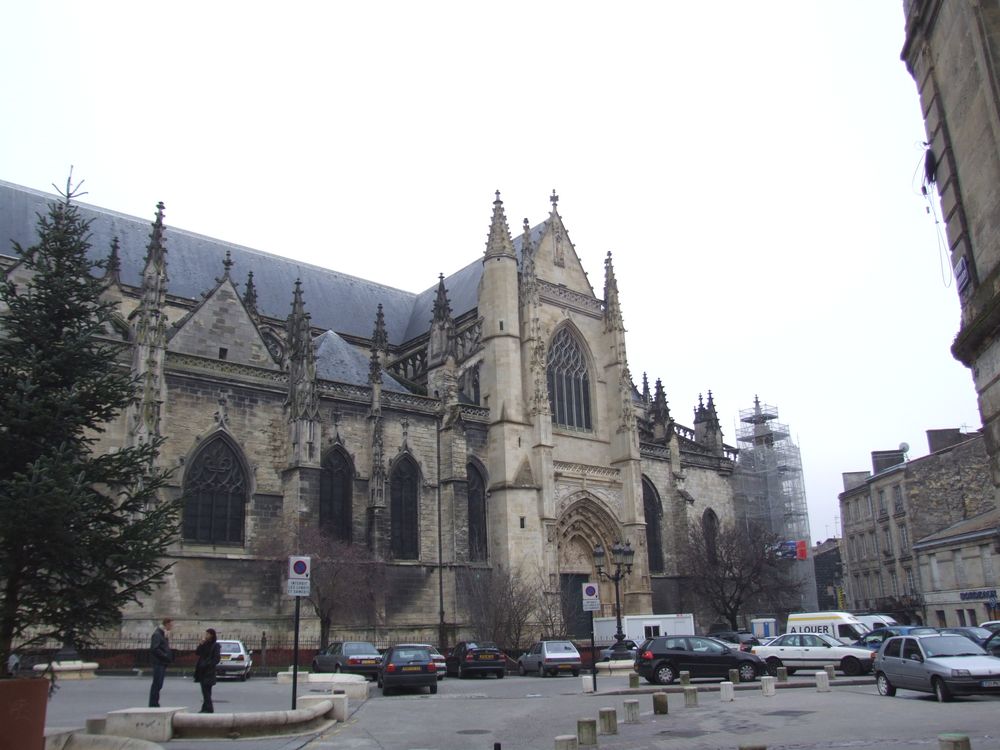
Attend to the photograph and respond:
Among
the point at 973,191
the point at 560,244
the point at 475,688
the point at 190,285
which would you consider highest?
the point at 560,244

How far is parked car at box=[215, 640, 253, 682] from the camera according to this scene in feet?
69.3

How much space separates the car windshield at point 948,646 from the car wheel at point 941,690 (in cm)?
57

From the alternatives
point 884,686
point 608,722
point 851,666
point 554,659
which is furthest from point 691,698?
point 554,659

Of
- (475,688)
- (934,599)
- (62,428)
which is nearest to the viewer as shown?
(62,428)

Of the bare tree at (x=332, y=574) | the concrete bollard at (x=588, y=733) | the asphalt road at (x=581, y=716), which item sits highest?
the bare tree at (x=332, y=574)

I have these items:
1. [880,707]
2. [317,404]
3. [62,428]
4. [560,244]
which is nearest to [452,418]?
[317,404]

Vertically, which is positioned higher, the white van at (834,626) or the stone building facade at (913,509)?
the stone building facade at (913,509)

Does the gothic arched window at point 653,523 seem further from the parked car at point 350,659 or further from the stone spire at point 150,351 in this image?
the stone spire at point 150,351

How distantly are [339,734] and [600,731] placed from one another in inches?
134

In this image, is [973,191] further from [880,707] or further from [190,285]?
[190,285]

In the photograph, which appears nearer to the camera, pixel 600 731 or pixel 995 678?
pixel 600 731

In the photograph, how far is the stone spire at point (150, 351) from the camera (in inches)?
976

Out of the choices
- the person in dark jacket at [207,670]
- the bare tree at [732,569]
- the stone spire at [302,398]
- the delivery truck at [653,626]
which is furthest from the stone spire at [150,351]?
the bare tree at [732,569]

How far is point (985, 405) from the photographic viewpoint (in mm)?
9297
